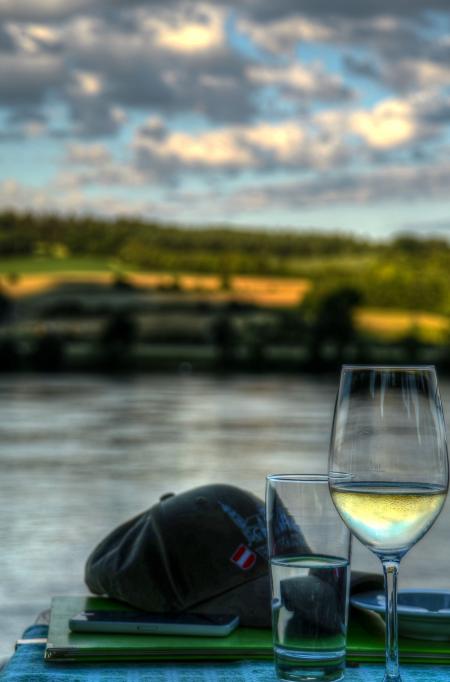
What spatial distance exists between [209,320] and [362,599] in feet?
121

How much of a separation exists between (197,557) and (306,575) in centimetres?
35

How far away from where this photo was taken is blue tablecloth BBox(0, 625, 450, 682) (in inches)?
38.4

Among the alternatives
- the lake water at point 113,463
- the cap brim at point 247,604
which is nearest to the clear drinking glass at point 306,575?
the cap brim at point 247,604

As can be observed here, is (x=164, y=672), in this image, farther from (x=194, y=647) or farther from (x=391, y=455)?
(x=391, y=455)

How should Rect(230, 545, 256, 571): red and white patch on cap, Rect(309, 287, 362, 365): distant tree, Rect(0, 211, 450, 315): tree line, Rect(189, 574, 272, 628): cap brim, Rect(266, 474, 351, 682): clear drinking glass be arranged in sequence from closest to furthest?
Rect(266, 474, 351, 682): clear drinking glass
Rect(189, 574, 272, 628): cap brim
Rect(230, 545, 256, 571): red and white patch on cap
Rect(309, 287, 362, 365): distant tree
Rect(0, 211, 450, 315): tree line

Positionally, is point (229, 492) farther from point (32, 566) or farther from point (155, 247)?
point (155, 247)

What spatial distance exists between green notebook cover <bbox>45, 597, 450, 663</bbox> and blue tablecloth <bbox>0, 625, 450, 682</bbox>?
0.01 m

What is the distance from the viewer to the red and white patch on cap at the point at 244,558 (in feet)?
4.33

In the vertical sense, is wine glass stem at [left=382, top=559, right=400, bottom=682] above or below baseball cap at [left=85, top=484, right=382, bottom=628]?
above

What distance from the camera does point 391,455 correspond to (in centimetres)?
85

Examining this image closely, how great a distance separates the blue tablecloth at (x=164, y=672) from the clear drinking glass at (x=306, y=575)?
0.03 meters

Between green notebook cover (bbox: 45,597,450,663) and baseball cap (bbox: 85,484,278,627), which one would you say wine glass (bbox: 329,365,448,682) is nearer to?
green notebook cover (bbox: 45,597,450,663)

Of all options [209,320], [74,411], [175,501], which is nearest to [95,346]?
[209,320]

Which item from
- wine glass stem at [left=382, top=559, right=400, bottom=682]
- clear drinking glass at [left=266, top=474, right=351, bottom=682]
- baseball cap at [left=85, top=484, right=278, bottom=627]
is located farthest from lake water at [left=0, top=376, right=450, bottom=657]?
wine glass stem at [left=382, top=559, right=400, bottom=682]
